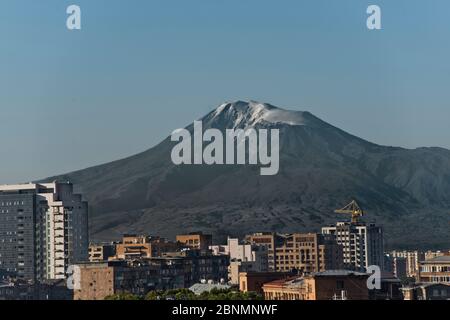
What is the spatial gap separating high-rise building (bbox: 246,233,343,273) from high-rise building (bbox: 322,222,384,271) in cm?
251

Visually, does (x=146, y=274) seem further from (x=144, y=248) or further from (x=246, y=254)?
(x=246, y=254)

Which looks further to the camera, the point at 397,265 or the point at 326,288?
the point at 397,265

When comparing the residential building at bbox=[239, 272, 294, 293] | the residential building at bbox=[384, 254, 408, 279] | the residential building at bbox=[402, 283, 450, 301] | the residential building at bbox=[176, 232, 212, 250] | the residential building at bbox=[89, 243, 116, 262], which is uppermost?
the residential building at bbox=[176, 232, 212, 250]

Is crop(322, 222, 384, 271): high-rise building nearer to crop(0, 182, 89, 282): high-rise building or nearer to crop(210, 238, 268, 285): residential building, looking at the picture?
crop(210, 238, 268, 285): residential building

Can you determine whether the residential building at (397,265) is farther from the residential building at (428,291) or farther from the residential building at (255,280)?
the residential building at (428,291)

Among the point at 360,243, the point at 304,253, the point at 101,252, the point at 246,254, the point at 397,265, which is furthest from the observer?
the point at 397,265

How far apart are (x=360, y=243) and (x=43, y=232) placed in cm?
2973

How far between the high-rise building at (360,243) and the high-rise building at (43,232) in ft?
77.4

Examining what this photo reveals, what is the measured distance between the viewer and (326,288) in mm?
74062

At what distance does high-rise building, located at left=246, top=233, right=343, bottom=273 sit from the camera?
132 meters

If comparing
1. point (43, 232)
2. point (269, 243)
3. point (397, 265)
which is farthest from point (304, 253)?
point (43, 232)

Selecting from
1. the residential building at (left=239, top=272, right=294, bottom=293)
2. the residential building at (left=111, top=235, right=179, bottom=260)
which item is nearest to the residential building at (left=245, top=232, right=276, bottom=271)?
the residential building at (left=111, top=235, right=179, bottom=260)
